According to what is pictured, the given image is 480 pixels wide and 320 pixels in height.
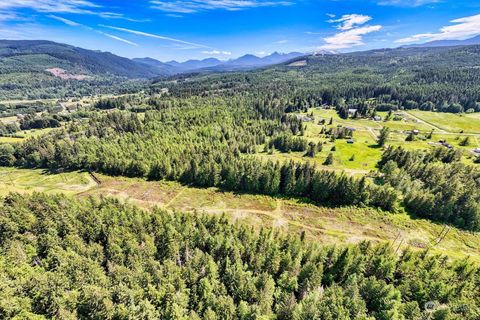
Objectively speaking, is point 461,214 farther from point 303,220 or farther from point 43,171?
point 43,171

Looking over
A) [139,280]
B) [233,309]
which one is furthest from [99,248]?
[233,309]

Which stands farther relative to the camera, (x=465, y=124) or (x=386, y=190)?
(x=465, y=124)

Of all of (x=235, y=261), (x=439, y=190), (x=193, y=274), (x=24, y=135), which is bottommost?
(x=439, y=190)

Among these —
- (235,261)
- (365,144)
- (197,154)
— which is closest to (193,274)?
(235,261)

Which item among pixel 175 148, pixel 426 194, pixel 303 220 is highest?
pixel 175 148

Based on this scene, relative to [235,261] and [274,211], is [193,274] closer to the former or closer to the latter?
[235,261]

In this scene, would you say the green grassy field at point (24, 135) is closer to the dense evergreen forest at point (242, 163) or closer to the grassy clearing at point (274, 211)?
the dense evergreen forest at point (242, 163)
